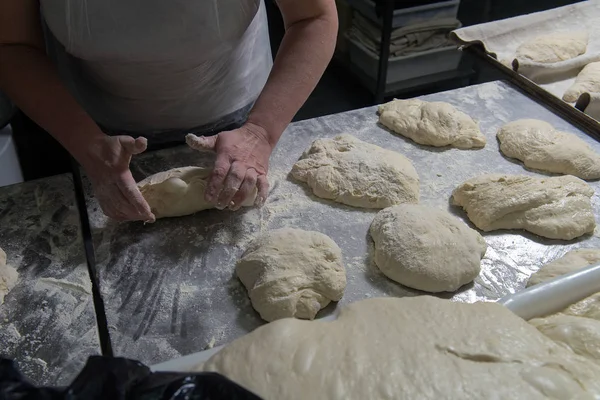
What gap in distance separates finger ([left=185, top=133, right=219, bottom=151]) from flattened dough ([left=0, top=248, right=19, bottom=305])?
0.56 m

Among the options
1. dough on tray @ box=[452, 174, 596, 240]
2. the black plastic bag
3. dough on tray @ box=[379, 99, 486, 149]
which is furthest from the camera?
dough on tray @ box=[379, 99, 486, 149]

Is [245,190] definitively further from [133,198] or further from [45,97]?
[45,97]

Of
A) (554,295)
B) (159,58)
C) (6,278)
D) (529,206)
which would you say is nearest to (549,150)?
(529,206)

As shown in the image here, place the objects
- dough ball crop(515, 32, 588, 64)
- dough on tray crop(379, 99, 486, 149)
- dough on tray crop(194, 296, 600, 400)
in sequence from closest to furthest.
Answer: dough on tray crop(194, 296, 600, 400), dough on tray crop(379, 99, 486, 149), dough ball crop(515, 32, 588, 64)

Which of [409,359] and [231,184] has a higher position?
[409,359]

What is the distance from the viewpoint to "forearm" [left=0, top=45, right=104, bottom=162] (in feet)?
4.75

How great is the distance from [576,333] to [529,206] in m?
0.65

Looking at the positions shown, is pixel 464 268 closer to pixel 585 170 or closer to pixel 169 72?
pixel 585 170

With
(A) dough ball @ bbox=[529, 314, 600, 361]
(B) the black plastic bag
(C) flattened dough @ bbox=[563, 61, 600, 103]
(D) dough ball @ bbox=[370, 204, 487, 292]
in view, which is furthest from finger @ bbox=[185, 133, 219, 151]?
(C) flattened dough @ bbox=[563, 61, 600, 103]

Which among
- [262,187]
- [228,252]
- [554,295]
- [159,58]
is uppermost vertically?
[159,58]

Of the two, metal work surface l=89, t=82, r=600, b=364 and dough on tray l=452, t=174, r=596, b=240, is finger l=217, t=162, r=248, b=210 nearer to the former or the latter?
metal work surface l=89, t=82, r=600, b=364

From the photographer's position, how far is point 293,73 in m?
1.64

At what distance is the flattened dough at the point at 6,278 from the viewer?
1261 mm

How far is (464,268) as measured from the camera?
1.30 meters
